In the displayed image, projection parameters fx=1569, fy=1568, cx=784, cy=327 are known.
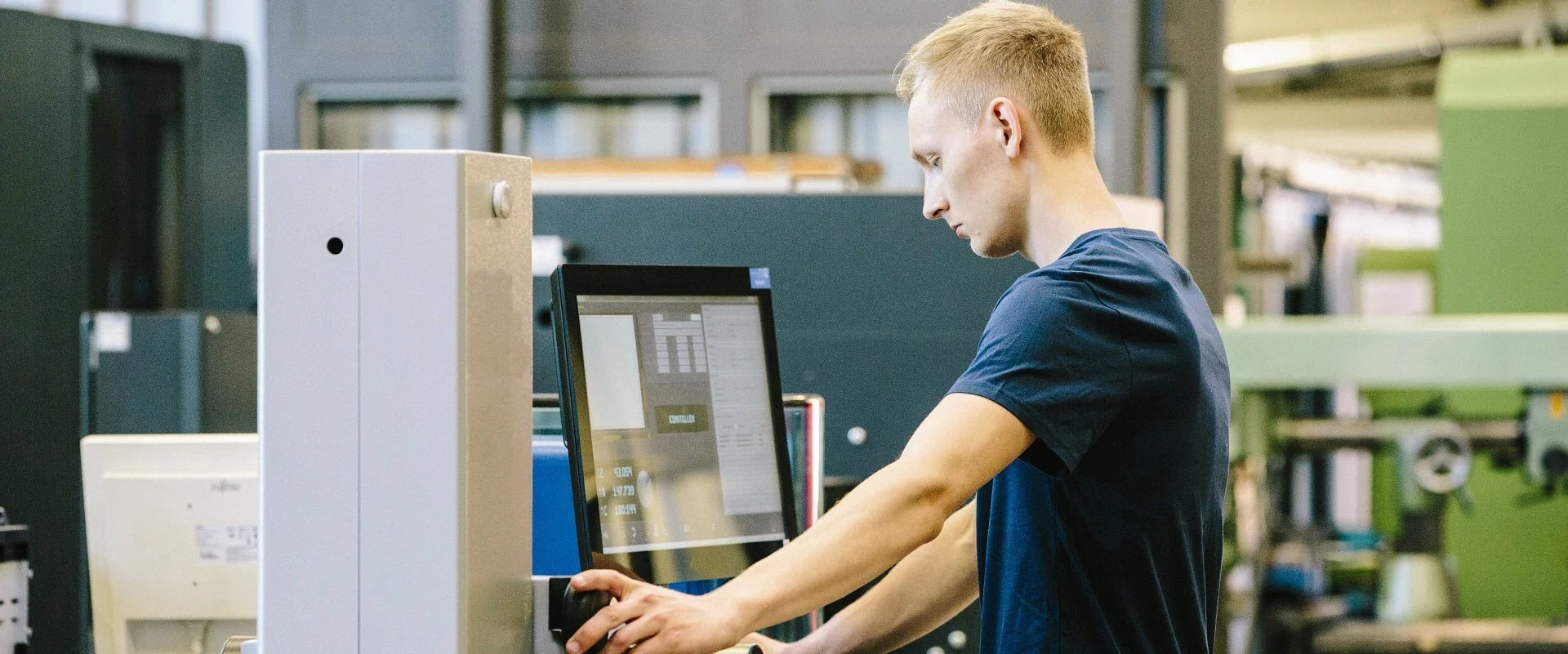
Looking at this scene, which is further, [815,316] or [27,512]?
[27,512]

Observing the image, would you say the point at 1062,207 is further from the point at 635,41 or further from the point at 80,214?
the point at 635,41

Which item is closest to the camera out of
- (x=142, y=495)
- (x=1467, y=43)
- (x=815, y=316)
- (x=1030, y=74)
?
(x=1030, y=74)

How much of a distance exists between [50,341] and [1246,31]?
28.2 feet

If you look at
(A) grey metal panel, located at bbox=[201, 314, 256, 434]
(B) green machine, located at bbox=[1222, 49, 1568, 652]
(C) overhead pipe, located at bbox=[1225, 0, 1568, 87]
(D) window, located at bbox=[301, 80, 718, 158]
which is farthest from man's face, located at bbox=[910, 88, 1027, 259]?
(C) overhead pipe, located at bbox=[1225, 0, 1568, 87]

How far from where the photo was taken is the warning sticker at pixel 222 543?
2.04 metres

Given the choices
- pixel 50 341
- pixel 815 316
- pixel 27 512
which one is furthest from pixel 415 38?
pixel 815 316

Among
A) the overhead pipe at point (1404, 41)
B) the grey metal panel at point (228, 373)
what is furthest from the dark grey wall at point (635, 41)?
the overhead pipe at point (1404, 41)

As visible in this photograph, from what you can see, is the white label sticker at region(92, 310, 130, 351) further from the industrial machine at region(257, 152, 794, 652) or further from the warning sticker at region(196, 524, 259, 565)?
the industrial machine at region(257, 152, 794, 652)

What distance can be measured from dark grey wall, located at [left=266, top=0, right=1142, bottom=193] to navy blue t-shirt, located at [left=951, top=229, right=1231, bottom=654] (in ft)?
10.6

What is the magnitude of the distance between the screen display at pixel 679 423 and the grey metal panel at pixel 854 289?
1.41m

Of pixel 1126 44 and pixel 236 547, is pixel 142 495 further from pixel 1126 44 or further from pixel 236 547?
pixel 1126 44

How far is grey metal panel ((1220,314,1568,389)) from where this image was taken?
3.23 meters

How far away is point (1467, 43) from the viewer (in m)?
9.98

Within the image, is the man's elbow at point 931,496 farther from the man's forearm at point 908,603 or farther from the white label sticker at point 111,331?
the white label sticker at point 111,331
